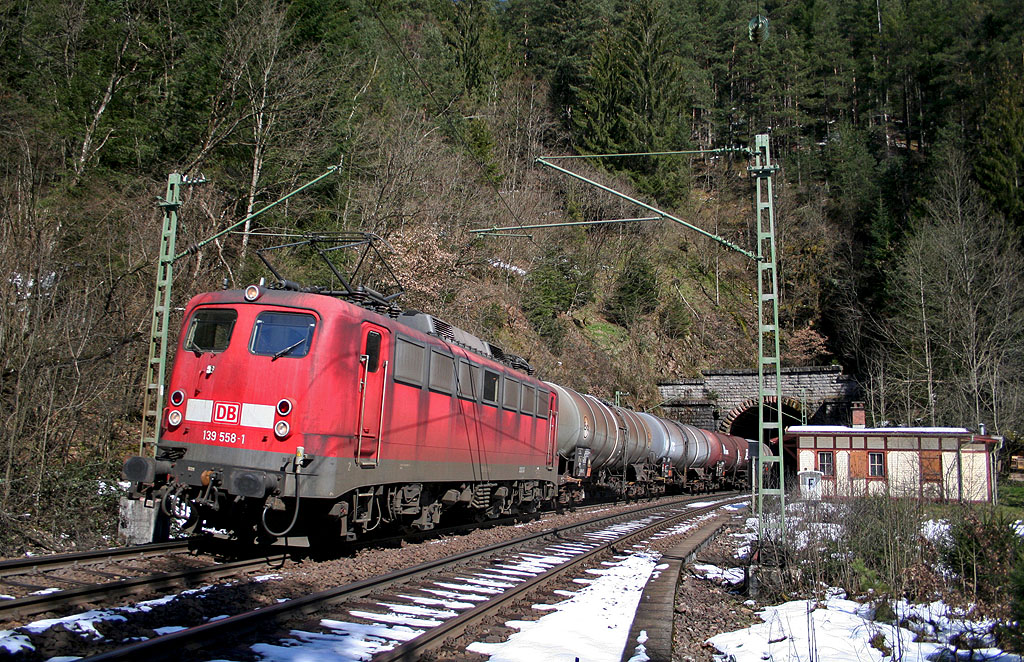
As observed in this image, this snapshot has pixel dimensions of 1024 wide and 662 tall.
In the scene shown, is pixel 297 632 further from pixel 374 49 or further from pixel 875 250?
pixel 875 250

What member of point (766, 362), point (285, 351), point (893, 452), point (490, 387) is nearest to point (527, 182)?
point (893, 452)

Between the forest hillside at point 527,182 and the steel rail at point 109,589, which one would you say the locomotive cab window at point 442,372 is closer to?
the steel rail at point 109,589

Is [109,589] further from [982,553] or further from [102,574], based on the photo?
[982,553]

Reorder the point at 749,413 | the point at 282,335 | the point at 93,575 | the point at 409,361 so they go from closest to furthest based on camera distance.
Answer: the point at 93,575, the point at 282,335, the point at 409,361, the point at 749,413

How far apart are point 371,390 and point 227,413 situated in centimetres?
177

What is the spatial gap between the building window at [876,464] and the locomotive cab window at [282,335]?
23970 mm

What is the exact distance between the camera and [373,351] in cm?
995

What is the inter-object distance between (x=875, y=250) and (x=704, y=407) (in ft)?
50.1

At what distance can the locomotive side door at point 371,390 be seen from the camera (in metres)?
9.56

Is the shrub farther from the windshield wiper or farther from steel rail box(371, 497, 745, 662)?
the windshield wiper

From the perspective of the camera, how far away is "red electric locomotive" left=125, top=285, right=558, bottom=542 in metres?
8.74

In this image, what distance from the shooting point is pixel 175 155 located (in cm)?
2422

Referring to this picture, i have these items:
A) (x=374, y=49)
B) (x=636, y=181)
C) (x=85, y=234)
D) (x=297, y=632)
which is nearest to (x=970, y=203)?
(x=636, y=181)

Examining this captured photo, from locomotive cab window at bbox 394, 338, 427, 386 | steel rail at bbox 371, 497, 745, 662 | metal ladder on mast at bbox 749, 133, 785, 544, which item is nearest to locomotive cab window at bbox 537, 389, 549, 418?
steel rail at bbox 371, 497, 745, 662
